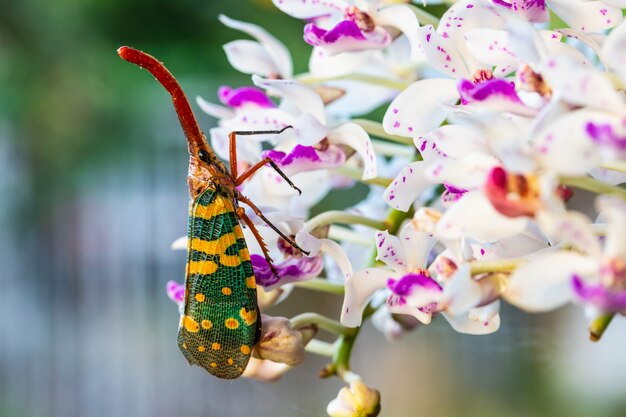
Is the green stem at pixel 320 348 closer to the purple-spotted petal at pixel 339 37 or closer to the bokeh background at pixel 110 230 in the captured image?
the purple-spotted petal at pixel 339 37

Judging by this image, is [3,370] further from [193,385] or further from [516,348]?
[516,348]

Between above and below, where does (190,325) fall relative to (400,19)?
below

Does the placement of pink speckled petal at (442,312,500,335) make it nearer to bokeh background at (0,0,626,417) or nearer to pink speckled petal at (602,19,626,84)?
pink speckled petal at (602,19,626,84)

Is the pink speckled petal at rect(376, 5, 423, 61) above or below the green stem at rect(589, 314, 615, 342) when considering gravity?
above

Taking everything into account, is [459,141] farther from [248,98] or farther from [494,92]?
[248,98]

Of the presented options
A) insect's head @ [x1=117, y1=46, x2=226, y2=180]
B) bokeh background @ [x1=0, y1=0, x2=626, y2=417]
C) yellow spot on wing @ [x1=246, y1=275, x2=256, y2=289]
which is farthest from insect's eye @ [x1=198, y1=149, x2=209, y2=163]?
bokeh background @ [x1=0, y1=0, x2=626, y2=417]

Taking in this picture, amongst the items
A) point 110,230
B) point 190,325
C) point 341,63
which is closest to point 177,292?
point 190,325
